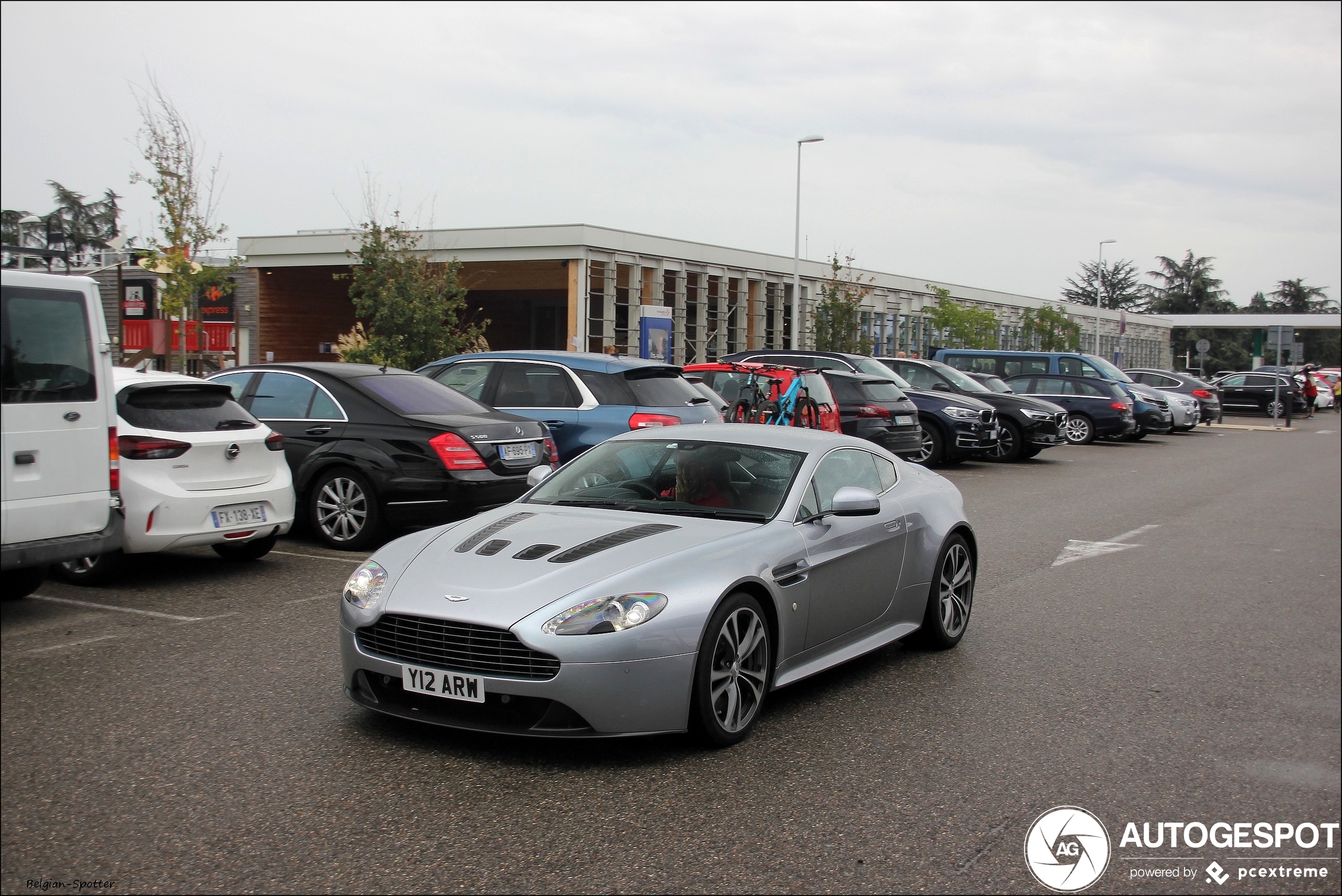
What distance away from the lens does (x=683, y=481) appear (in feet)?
18.7

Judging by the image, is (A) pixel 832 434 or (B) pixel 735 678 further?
(A) pixel 832 434

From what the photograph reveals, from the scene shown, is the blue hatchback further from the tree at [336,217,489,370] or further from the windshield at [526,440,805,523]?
the tree at [336,217,489,370]

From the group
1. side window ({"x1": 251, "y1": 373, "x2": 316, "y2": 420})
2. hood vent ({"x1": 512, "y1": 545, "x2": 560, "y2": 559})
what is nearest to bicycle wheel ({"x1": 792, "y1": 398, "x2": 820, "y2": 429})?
side window ({"x1": 251, "y1": 373, "x2": 316, "y2": 420})

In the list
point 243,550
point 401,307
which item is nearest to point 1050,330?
point 401,307

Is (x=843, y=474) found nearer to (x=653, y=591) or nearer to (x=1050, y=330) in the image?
(x=653, y=591)

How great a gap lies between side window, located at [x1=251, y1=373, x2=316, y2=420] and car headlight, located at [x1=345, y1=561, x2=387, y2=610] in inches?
199

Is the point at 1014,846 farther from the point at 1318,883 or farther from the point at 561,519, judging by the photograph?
the point at 561,519

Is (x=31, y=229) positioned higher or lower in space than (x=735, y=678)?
higher

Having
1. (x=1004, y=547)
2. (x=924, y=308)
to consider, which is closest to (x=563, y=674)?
(x=1004, y=547)

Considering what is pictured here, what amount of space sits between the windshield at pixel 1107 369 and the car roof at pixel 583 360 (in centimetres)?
1734

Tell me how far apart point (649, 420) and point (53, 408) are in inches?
236

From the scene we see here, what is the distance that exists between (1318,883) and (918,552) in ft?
13.0

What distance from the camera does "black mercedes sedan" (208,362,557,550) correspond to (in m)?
9.14

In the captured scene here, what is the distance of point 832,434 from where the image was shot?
6414mm
